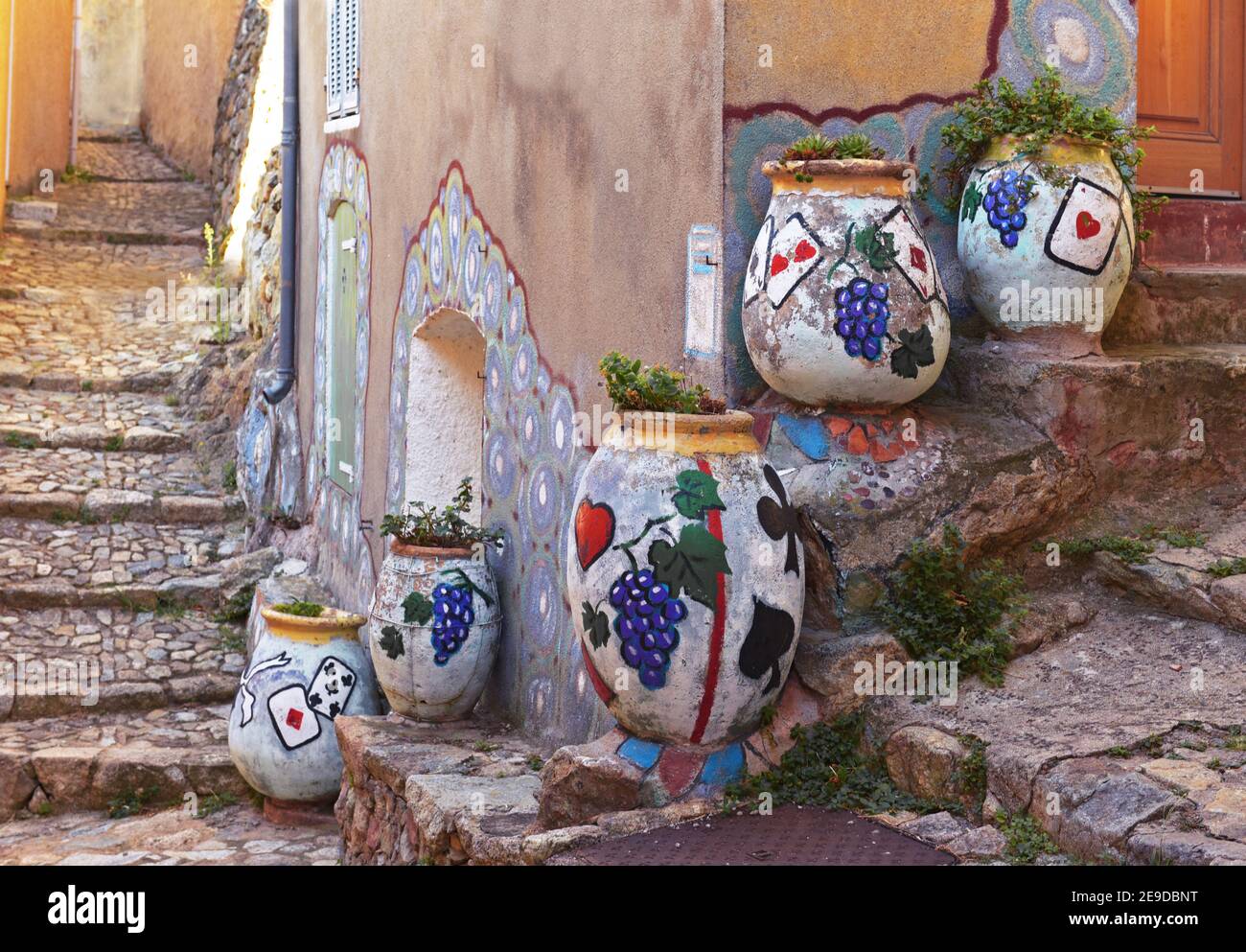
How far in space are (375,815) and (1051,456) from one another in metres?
2.55

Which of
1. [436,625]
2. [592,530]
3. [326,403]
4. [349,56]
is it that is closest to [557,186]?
[436,625]

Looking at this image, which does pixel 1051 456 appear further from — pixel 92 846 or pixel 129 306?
pixel 129 306

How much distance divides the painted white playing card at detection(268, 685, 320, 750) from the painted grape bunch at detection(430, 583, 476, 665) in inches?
44.4

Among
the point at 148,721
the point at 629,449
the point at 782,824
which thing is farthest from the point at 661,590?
the point at 148,721

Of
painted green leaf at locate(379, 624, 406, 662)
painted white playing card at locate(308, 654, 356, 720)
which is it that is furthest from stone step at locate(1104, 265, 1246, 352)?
painted white playing card at locate(308, 654, 356, 720)

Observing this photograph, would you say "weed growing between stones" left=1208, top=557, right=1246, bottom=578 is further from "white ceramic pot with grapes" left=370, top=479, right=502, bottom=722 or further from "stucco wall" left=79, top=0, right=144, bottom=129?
"stucco wall" left=79, top=0, right=144, bottom=129

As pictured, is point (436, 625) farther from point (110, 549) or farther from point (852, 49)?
point (110, 549)

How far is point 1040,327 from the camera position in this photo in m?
4.29

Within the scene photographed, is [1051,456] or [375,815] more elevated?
[1051,456]

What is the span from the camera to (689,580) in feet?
11.8

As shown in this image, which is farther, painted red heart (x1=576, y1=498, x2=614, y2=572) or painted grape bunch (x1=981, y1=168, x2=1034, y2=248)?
painted grape bunch (x1=981, y1=168, x2=1034, y2=248)

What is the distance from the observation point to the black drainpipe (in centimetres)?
922

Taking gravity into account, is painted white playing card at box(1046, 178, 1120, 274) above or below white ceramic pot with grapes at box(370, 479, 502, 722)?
above

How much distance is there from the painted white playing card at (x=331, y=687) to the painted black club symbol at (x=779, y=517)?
311 centimetres
